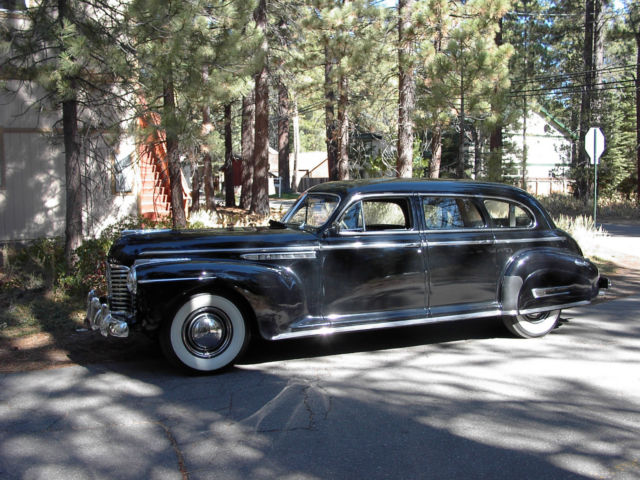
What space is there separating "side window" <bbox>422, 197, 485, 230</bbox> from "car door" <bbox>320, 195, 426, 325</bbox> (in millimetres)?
191

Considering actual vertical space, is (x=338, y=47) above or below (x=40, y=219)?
above

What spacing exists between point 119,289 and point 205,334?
961 mm

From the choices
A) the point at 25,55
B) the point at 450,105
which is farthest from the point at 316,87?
the point at 25,55

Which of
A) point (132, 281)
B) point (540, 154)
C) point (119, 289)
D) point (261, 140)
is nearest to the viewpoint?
point (132, 281)

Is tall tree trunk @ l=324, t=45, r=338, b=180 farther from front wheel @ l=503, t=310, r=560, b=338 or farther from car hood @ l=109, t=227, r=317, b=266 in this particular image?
car hood @ l=109, t=227, r=317, b=266

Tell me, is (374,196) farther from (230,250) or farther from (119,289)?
(119,289)

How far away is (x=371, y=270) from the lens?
5848mm

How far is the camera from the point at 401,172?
13727 mm

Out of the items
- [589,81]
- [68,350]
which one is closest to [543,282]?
[68,350]

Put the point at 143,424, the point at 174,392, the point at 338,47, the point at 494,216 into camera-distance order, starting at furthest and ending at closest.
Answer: the point at 338,47
the point at 494,216
the point at 174,392
the point at 143,424

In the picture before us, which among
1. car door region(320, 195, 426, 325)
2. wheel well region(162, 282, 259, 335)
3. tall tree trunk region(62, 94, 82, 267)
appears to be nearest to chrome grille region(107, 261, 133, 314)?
wheel well region(162, 282, 259, 335)

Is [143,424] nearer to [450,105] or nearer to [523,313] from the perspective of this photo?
[523,313]

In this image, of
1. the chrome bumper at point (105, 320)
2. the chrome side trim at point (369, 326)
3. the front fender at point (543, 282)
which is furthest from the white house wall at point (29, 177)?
the front fender at point (543, 282)

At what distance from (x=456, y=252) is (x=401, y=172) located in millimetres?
7740
